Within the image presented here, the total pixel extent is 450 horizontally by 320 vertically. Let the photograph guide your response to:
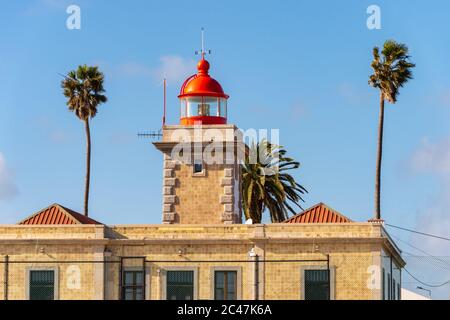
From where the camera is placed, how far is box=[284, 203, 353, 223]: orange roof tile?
71.8 metres

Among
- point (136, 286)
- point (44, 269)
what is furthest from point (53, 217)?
point (136, 286)

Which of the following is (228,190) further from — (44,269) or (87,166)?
(87,166)

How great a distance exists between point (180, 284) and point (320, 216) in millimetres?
7108

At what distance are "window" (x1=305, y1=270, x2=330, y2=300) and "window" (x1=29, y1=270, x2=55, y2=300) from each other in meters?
10.1

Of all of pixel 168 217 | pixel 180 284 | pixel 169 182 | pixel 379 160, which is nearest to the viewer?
pixel 180 284

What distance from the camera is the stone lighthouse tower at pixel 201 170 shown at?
7475 centimetres

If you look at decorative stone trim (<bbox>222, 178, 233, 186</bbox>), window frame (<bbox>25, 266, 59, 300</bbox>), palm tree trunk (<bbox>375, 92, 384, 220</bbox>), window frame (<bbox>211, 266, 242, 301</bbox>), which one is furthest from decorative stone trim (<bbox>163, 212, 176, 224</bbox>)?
palm tree trunk (<bbox>375, 92, 384, 220</bbox>)

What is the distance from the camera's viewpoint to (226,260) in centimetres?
6888

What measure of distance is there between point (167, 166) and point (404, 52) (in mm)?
20075

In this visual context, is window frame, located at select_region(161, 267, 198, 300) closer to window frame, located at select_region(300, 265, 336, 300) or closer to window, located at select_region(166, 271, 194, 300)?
window, located at select_region(166, 271, 194, 300)

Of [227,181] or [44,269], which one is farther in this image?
[227,181]

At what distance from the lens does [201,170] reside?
75438mm

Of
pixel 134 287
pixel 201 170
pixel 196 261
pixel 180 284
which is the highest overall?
pixel 201 170
